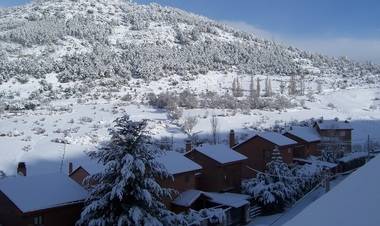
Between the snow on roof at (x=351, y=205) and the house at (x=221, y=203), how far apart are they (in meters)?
25.2

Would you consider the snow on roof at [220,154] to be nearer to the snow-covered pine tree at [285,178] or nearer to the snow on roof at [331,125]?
the snow-covered pine tree at [285,178]

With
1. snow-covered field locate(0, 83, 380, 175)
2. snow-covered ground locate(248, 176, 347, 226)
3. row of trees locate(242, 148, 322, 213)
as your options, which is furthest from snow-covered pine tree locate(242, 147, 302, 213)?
snow-covered field locate(0, 83, 380, 175)

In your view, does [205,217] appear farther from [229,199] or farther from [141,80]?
[141,80]

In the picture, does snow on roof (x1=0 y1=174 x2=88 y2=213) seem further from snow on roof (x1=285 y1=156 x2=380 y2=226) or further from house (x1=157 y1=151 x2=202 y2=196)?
snow on roof (x1=285 y1=156 x2=380 y2=226)

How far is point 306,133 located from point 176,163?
25056 mm

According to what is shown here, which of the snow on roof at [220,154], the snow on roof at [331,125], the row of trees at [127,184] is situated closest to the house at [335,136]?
the snow on roof at [331,125]

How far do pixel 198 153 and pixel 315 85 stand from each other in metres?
93.8

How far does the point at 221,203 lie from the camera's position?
2928 centimetres

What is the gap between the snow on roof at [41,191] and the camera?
2247 centimetres

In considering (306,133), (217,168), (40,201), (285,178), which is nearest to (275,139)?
(285,178)

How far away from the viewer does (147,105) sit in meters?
81.5

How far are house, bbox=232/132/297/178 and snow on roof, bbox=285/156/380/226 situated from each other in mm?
36679

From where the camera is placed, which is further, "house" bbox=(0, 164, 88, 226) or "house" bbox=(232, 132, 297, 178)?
"house" bbox=(232, 132, 297, 178)

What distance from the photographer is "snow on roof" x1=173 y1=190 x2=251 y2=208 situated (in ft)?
92.1
